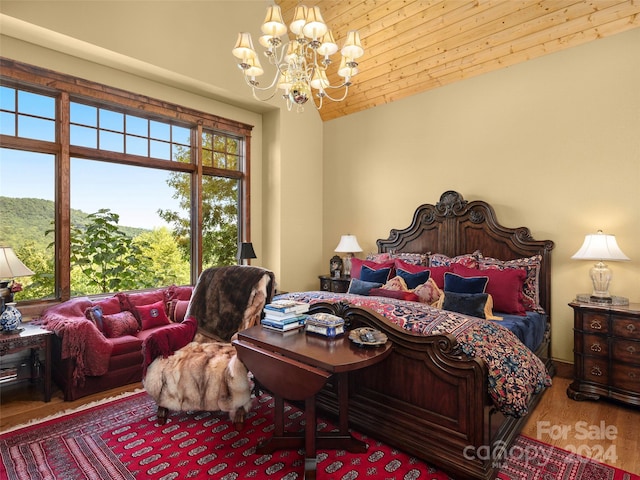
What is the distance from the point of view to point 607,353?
2.70 meters

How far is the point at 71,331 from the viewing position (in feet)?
8.92

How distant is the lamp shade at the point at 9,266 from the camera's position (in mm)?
2590

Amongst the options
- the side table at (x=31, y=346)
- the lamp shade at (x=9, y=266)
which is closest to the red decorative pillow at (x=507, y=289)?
the side table at (x=31, y=346)

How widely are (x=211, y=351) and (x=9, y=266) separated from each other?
1645 mm

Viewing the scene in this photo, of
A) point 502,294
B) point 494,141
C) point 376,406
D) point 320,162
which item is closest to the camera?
point 376,406

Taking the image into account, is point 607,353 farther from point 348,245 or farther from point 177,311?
point 177,311

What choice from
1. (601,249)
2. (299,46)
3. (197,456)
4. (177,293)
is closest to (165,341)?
(197,456)

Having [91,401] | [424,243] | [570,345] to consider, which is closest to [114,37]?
[91,401]

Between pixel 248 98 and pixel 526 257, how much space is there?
141 inches

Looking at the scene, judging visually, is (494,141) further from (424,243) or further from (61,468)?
(61,468)

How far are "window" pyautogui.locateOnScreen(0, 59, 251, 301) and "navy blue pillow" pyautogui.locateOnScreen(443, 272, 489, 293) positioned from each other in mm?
2805

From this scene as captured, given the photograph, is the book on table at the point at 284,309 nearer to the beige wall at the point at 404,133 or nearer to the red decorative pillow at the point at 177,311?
the red decorative pillow at the point at 177,311

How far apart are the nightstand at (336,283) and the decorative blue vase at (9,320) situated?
124 inches

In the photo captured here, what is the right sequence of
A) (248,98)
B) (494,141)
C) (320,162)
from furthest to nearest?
(320,162), (248,98), (494,141)
